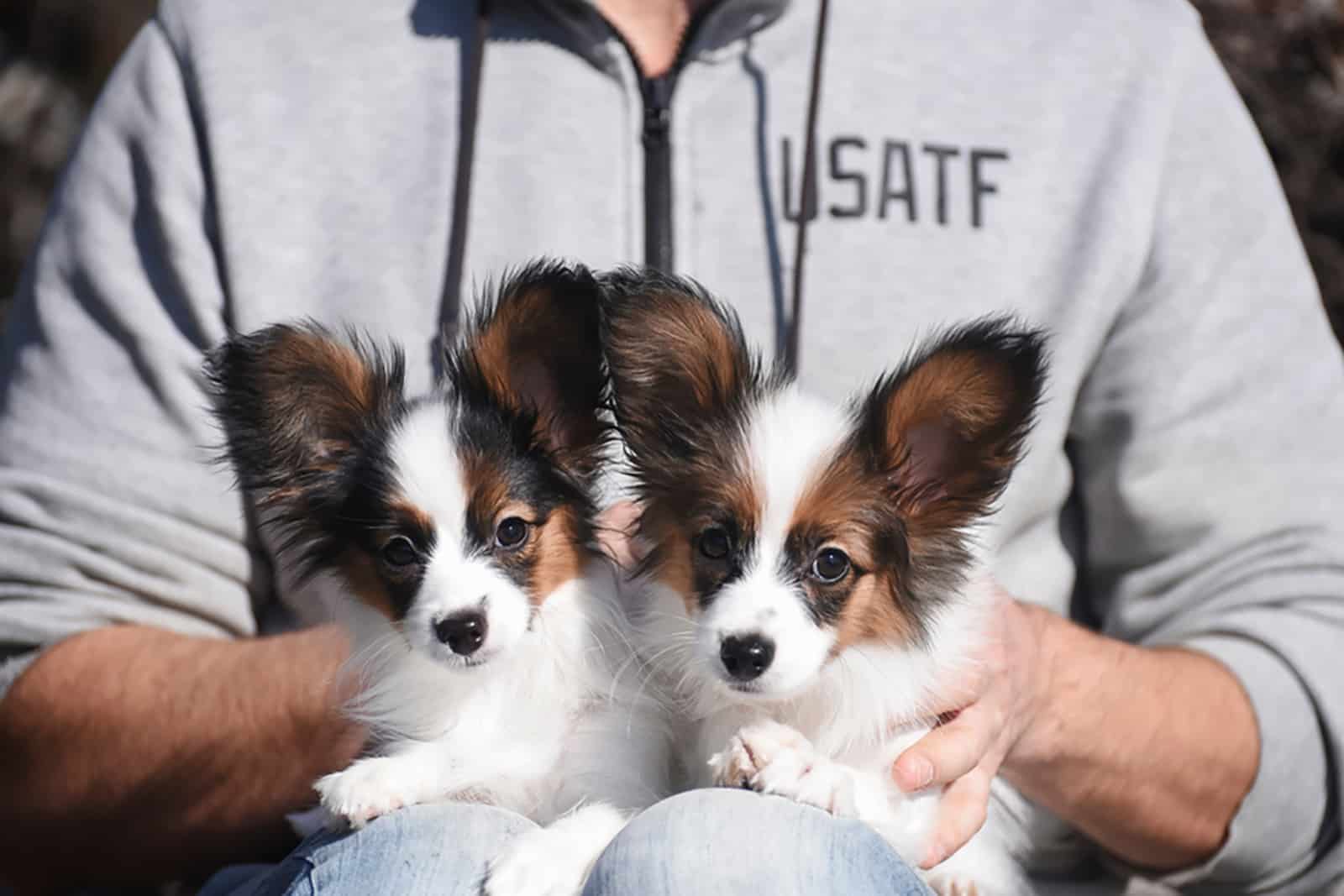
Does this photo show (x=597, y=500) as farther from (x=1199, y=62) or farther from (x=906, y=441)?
(x=1199, y=62)

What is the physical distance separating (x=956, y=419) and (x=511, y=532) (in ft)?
1.72

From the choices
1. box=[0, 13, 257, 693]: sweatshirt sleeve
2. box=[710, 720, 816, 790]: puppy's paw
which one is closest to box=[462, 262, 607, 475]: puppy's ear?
box=[710, 720, 816, 790]: puppy's paw

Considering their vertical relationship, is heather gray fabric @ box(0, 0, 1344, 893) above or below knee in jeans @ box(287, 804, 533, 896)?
above

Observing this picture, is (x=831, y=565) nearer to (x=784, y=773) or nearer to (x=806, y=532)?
(x=806, y=532)

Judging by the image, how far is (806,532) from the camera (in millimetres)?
1965

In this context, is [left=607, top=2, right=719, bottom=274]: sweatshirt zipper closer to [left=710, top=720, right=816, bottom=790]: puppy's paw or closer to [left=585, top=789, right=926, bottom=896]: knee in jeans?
[left=710, top=720, right=816, bottom=790]: puppy's paw

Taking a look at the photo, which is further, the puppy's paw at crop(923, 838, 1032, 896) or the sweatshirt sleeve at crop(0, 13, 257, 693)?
the sweatshirt sleeve at crop(0, 13, 257, 693)

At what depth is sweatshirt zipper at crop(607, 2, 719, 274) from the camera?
2.52m

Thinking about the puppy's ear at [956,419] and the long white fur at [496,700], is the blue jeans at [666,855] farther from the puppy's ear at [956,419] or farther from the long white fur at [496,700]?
the puppy's ear at [956,419]

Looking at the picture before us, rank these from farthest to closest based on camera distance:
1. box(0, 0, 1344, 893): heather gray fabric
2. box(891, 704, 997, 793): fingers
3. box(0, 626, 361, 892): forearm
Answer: box(0, 0, 1344, 893): heather gray fabric → box(0, 626, 361, 892): forearm → box(891, 704, 997, 793): fingers

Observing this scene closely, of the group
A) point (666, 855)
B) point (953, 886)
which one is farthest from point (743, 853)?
point (953, 886)

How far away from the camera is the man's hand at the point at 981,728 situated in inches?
81.1

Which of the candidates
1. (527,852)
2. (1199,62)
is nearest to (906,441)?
(527,852)

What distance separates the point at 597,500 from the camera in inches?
82.7
